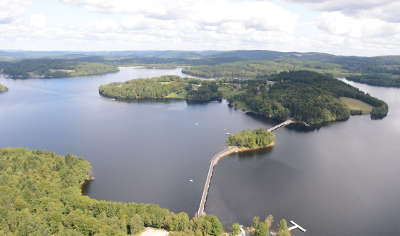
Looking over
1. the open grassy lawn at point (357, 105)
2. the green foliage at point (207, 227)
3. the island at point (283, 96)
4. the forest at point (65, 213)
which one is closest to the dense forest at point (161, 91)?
the island at point (283, 96)

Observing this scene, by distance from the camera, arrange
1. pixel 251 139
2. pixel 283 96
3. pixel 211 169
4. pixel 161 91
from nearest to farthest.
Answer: pixel 211 169 → pixel 251 139 → pixel 283 96 → pixel 161 91

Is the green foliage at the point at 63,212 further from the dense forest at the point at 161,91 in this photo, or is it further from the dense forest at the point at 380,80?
the dense forest at the point at 380,80

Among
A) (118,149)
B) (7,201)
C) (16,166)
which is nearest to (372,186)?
(118,149)

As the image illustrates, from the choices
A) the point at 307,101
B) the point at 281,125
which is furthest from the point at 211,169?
the point at 307,101

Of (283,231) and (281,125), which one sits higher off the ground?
(281,125)

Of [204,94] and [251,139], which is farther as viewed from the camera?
[204,94]

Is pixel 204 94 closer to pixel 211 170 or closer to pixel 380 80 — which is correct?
pixel 211 170

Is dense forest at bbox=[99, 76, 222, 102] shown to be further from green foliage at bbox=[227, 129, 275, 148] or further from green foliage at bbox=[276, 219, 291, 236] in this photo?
green foliage at bbox=[276, 219, 291, 236]

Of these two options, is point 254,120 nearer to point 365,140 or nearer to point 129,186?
point 365,140
